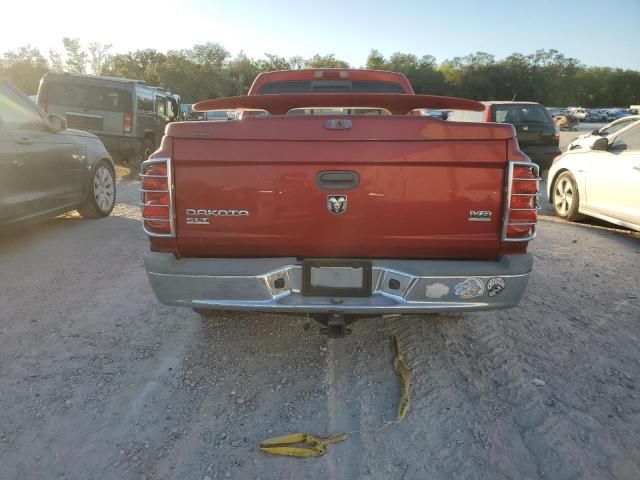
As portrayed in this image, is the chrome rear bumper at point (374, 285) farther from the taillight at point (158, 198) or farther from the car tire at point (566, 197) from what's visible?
the car tire at point (566, 197)

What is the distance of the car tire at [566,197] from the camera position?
24.3ft

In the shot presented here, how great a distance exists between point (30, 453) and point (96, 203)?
207 inches

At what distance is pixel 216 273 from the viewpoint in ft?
8.59

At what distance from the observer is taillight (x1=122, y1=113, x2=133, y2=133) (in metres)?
11.6

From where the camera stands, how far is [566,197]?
770 cm

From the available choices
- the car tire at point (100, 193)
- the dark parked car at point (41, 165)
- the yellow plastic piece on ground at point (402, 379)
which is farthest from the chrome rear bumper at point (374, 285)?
the car tire at point (100, 193)

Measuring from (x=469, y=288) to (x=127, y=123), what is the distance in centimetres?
1090

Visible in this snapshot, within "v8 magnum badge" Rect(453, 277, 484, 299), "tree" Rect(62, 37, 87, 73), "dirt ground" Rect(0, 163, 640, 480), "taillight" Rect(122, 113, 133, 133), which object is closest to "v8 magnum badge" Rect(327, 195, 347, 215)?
"v8 magnum badge" Rect(453, 277, 484, 299)

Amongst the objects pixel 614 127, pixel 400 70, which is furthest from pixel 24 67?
pixel 614 127

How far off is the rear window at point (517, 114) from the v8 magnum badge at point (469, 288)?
33.4ft

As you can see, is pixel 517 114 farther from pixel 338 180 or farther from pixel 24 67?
pixel 24 67

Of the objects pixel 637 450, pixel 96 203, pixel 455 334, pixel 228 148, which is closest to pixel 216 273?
pixel 228 148

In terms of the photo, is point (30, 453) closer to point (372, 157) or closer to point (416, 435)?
point (416, 435)

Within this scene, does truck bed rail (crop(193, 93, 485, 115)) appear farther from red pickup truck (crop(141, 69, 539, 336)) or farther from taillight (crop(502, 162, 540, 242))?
taillight (crop(502, 162, 540, 242))
